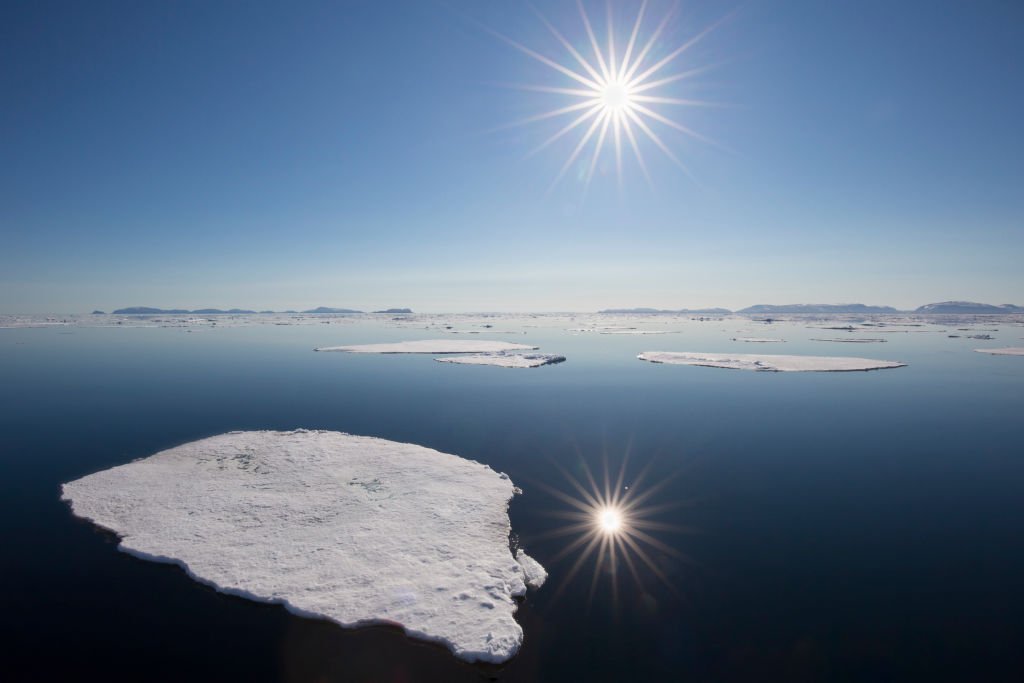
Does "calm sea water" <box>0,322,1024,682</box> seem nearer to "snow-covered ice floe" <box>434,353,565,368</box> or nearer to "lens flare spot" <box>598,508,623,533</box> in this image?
"lens flare spot" <box>598,508,623,533</box>

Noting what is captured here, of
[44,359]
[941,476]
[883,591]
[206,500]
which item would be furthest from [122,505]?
[44,359]

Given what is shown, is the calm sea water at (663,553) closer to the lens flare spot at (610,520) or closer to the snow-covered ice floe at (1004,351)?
the lens flare spot at (610,520)

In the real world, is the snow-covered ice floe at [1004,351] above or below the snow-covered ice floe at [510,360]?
below

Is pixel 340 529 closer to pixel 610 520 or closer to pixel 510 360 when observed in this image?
pixel 610 520

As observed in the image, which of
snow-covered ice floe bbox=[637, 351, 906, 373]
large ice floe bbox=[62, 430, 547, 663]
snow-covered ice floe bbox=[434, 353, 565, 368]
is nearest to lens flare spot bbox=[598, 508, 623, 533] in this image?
large ice floe bbox=[62, 430, 547, 663]

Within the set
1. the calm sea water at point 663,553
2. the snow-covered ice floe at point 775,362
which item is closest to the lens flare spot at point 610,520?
the calm sea water at point 663,553

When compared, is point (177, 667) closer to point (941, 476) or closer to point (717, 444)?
point (717, 444)
